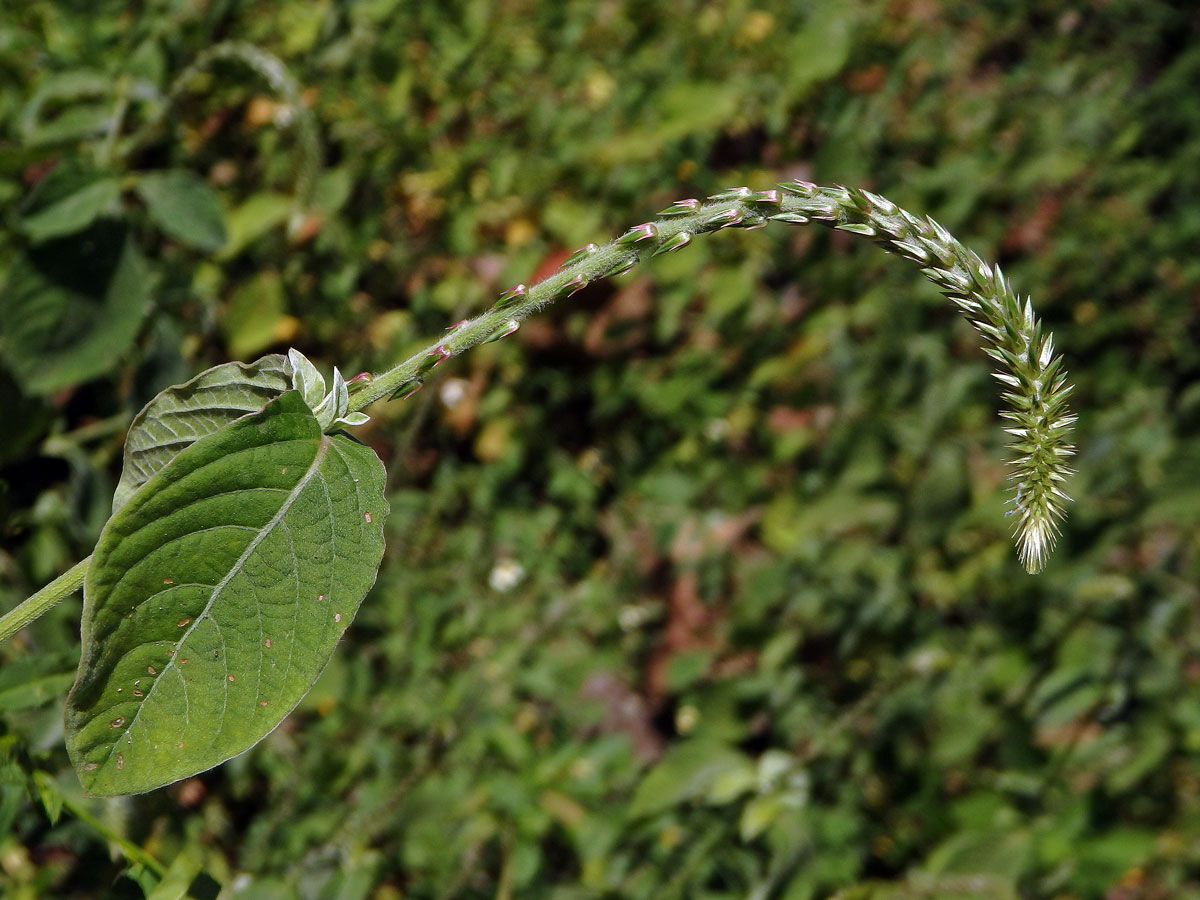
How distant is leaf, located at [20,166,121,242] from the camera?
1.68 meters

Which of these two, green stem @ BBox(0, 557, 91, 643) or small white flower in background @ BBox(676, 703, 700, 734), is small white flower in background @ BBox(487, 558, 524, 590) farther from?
green stem @ BBox(0, 557, 91, 643)

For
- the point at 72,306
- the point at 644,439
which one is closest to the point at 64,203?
the point at 72,306

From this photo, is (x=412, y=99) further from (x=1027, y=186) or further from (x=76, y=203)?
(x=1027, y=186)

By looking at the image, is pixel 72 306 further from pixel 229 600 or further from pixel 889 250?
pixel 889 250

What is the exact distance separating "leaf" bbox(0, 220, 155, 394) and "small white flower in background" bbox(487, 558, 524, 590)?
3.60ft

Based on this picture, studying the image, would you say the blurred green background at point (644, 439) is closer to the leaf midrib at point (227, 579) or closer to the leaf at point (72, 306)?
the leaf at point (72, 306)

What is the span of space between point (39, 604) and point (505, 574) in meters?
1.78

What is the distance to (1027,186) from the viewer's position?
3.04 metres

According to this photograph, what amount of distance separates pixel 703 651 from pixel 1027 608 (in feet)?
2.72

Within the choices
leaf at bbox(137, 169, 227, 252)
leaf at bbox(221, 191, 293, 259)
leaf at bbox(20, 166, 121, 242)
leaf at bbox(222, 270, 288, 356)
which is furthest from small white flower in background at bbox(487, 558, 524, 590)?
leaf at bbox(20, 166, 121, 242)

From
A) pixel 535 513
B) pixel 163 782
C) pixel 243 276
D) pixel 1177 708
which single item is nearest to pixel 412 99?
pixel 243 276

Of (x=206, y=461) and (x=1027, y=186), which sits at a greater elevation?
(x=206, y=461)

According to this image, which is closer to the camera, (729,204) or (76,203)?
(729,204)

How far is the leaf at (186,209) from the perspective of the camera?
1841 millimetres
